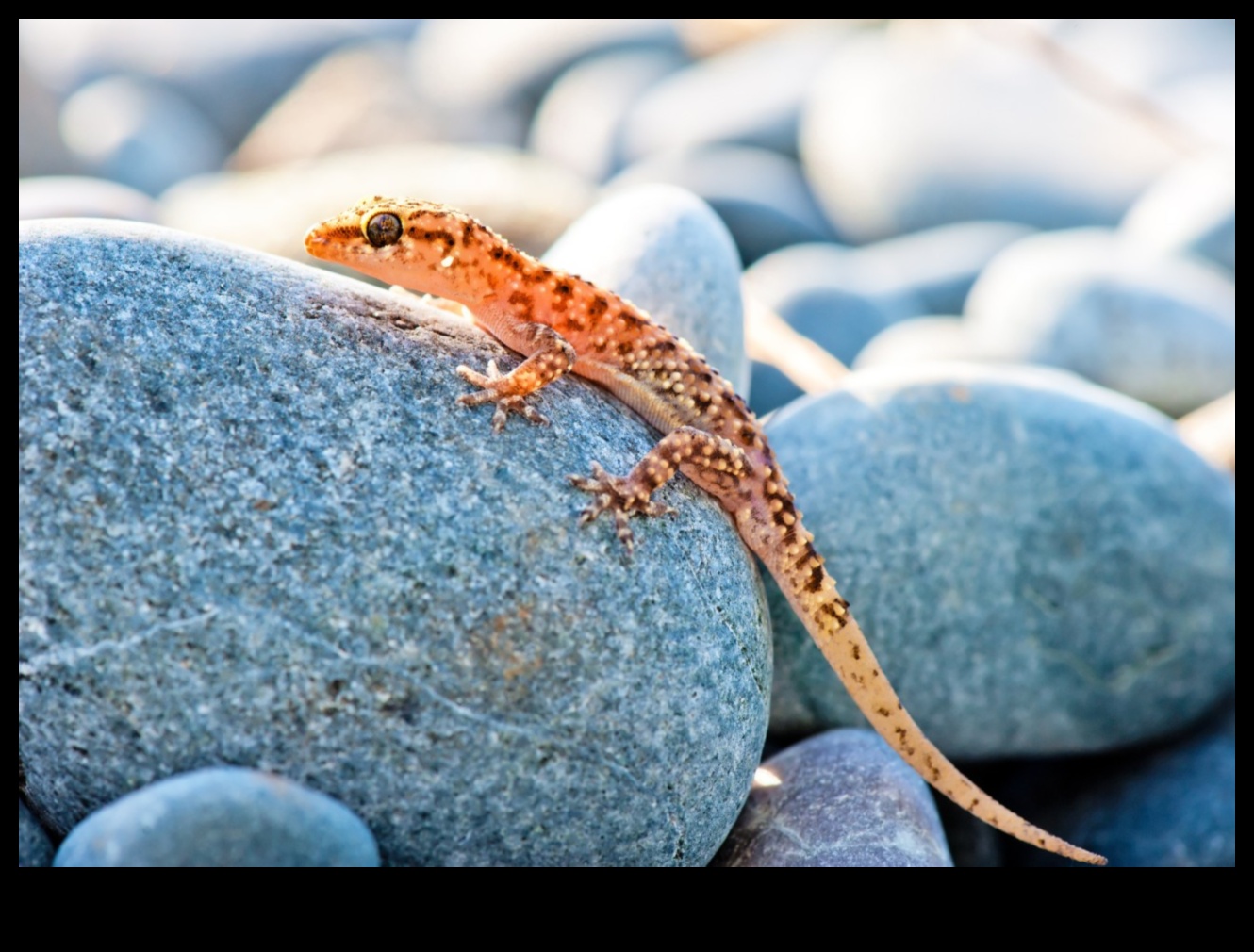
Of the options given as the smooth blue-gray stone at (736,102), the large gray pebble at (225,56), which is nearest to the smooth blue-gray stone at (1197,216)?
the smooth blue-gray stone at (736,102)

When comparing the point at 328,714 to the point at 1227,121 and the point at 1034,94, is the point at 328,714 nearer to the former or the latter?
the point at 1034,94

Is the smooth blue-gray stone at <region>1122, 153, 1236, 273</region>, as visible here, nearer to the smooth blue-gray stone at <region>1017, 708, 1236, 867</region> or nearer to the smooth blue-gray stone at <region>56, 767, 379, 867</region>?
the smooth blue-gray stone at <region>1017, 708, 1236, 867</region>

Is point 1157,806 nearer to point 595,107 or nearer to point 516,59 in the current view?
point 595,107

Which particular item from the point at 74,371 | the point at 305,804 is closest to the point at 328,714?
the point at 305,804

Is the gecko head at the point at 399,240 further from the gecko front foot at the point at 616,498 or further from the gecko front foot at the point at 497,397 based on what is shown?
the gecko front foot at the point at 616,498

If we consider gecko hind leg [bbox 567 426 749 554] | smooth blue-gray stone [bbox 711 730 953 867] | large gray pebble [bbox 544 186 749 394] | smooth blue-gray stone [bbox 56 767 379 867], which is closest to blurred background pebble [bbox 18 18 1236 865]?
large gray pebble [bbox 544 186 749 394]
